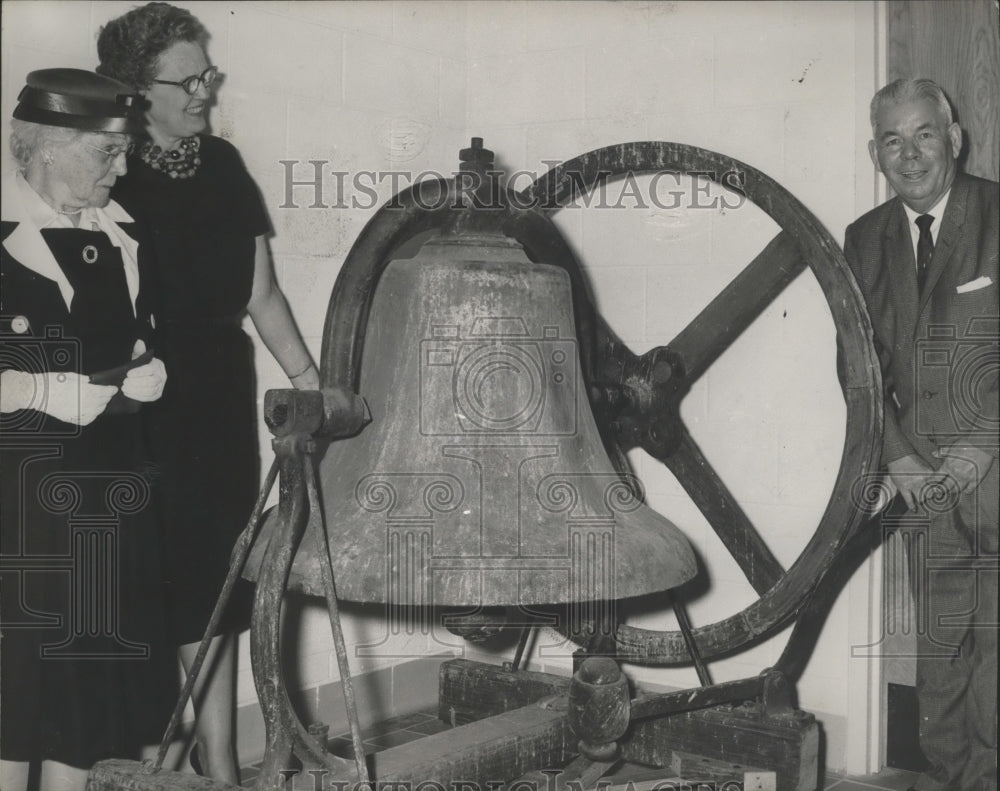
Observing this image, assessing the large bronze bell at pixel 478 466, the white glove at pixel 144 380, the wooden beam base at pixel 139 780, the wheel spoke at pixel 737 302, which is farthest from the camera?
the wheel spoke at pixel 737 302

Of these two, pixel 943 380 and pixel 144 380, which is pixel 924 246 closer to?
pixel 943 380

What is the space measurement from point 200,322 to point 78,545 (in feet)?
1.70

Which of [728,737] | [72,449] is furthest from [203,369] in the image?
[728,737]

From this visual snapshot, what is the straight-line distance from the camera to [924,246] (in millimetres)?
2277

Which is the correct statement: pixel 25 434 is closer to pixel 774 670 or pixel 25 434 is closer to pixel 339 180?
pixel 339 180

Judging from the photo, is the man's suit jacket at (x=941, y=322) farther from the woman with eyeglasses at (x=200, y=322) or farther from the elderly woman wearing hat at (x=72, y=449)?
the elderly woman wearing hat at (x=72, y=449)

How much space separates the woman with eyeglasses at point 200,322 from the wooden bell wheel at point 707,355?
2.06 feet

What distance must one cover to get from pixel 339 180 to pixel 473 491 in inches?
56.9

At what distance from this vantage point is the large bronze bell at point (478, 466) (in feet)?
4.76

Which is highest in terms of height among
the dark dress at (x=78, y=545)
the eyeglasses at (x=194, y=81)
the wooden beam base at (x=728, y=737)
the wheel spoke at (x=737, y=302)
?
the eyeglasses at (x=194, y=81)

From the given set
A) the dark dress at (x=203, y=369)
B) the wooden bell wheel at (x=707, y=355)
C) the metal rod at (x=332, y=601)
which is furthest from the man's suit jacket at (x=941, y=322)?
the dark dress at (x=203, y=369)

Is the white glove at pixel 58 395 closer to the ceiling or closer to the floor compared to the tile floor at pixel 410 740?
closer to the ceiling

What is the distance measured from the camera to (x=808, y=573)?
6.55 feet

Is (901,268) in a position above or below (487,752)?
above
